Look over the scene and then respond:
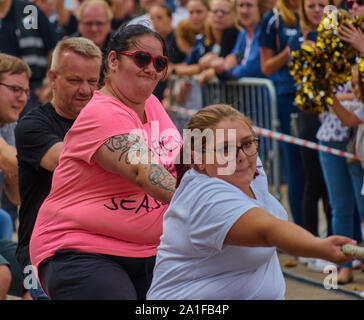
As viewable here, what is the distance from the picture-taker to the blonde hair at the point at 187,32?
350 inches

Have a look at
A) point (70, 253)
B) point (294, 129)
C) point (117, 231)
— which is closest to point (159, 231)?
point (117, 231)

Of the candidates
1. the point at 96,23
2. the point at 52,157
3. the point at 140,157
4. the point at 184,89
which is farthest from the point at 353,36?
the point at 184,89

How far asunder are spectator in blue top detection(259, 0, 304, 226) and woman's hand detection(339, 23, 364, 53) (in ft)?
4.24

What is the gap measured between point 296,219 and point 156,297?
4.13 metres

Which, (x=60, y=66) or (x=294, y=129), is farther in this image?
(x=294, y=129)

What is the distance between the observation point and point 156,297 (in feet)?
8.46

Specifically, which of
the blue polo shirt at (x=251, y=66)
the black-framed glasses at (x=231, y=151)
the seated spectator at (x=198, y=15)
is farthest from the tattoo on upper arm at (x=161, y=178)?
the seated spectator at (x=198, y=15)

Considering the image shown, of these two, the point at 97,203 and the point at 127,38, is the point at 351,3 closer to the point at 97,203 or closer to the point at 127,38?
the point at 127,38

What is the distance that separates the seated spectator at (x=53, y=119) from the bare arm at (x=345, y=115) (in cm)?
224

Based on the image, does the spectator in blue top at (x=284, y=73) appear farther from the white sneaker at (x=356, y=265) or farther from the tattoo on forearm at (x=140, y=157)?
the tattoo on forearm at (x=140, y=157)

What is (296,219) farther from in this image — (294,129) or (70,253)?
(70,253)

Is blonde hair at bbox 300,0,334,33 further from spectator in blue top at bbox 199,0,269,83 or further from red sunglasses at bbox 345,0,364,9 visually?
spectator in blue top at bbox 199,0,269,83

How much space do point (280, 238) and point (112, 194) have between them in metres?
1.04

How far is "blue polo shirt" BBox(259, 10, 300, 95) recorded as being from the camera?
6.43m
